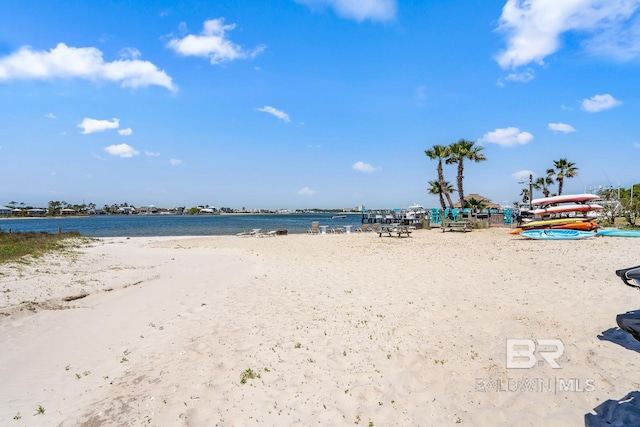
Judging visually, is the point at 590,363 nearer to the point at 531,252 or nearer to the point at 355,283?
the point at 355,283

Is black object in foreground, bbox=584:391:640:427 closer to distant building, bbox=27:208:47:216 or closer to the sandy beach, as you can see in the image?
the sandy beach

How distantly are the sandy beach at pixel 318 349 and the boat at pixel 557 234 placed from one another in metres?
8.09

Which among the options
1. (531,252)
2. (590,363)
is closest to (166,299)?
(590,363)

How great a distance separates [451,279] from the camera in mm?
9422

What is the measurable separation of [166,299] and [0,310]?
10.6ft

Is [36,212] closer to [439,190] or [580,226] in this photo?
[439,190]

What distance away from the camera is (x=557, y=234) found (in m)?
18.3

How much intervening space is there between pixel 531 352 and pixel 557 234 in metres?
16.4

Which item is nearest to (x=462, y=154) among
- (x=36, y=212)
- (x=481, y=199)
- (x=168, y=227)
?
(x=481, y=199)

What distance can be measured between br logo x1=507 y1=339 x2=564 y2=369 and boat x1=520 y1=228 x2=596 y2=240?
50.6 feet

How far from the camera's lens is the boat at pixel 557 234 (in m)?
17.9

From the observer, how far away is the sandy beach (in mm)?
3873

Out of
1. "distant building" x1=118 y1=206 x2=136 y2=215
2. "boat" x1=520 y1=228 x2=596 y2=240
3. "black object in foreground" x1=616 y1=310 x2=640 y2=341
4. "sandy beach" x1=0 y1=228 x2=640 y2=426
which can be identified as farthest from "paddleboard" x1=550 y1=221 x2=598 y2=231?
"distant building" x1=118 y1=206 x2=136 y2=215

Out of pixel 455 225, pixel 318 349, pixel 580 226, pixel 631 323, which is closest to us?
pixel 631 323
